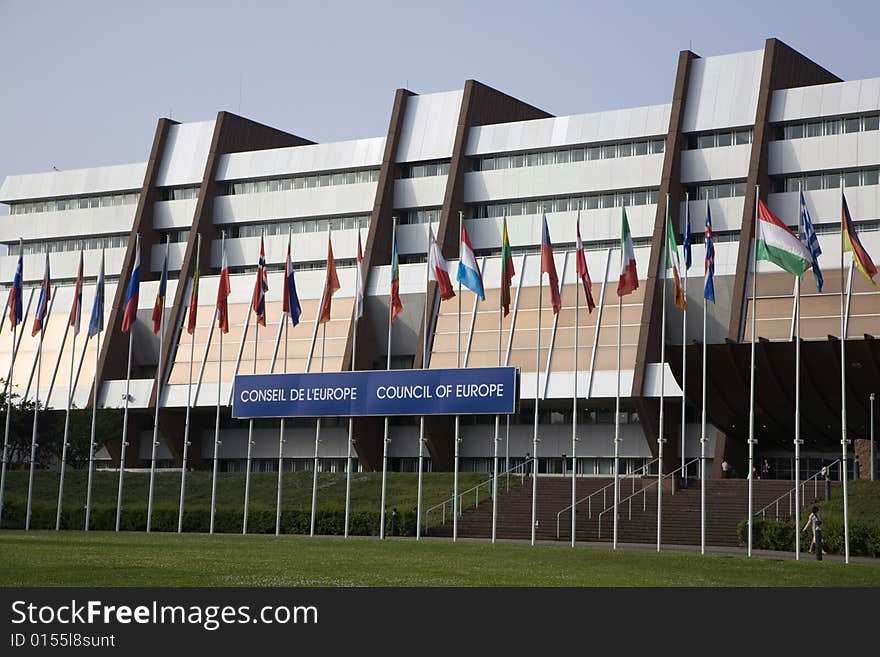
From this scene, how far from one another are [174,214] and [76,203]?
915 cm

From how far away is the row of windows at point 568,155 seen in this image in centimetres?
7300

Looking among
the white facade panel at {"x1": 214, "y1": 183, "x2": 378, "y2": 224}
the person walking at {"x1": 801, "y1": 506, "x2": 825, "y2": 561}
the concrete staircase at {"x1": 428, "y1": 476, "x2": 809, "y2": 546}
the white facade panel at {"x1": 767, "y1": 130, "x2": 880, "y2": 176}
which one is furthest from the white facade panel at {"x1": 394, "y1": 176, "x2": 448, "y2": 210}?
the person walking at {"x1": 801, "y1": 506, "x2": 825, "y2": 561}

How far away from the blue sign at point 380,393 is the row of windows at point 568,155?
30.8 meters

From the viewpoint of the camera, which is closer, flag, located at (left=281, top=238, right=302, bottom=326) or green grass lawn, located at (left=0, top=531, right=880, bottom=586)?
green grass lawn, located at (left=0, top=531, right=880, bottom=586)

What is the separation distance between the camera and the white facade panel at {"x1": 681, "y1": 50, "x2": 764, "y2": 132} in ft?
227

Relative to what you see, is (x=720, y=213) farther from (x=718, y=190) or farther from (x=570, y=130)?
(x=570, y=130)

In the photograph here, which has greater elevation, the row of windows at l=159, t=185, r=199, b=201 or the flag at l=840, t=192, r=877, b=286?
the row of windows at l=159, t=185, r=199, b=201

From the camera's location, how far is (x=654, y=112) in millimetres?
72188

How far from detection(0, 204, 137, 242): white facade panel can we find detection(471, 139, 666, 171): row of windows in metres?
25.0

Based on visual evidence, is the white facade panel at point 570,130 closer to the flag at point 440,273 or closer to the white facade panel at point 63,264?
the white facade panel at point 63,264

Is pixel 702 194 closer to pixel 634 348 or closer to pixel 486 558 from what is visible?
pixel 634 348

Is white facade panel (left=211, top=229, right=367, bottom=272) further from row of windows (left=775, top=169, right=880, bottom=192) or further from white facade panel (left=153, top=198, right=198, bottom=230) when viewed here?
row of windows (left=775, top=169, right=880, bottom=192)

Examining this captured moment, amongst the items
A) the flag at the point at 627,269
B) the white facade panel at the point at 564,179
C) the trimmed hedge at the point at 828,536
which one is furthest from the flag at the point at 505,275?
the white facade panel at the point at 564,179
